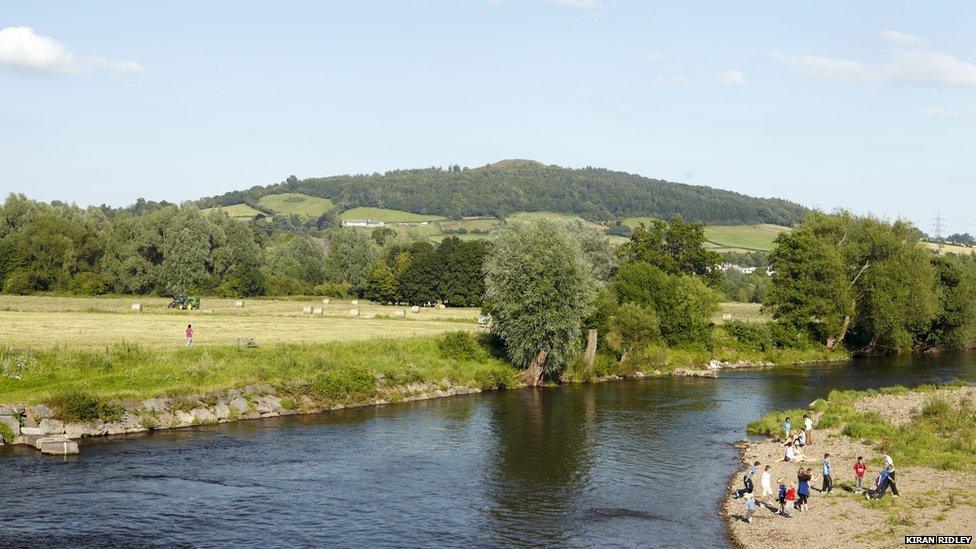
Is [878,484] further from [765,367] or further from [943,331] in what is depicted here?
[943,331]

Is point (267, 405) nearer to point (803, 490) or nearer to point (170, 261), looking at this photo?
point (803, 490)

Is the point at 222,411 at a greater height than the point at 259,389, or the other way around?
the point at 259,389

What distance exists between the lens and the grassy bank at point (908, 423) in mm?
43250

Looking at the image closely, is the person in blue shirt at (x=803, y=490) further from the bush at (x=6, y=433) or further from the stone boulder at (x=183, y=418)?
the bush at (x=6, y=433)

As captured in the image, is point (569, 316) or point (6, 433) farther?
point (569, 316)

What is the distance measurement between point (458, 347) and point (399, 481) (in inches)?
1292

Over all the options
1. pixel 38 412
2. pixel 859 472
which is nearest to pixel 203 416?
pixel 38 412

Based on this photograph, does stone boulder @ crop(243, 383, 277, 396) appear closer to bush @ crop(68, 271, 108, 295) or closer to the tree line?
the tree line

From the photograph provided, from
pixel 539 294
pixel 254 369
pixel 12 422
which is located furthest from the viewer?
pixel 539 294

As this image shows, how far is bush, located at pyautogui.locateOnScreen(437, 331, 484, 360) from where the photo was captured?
73.1 meters

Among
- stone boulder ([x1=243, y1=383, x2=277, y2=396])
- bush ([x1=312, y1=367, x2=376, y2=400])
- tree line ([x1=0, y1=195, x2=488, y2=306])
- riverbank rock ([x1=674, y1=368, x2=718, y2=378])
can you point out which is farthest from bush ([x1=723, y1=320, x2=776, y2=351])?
stone boulder ([x1=243, y1=383, x2=277, y2=396])

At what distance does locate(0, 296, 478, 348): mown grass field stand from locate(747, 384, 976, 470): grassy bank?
35.6m

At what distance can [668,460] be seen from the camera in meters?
47.0

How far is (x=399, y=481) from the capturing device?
41344 mm
